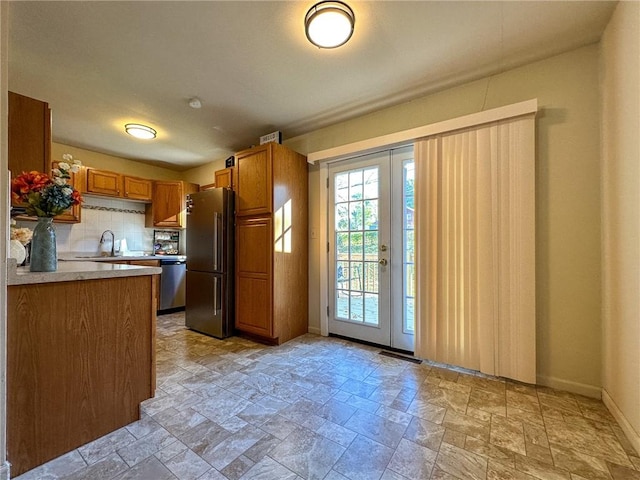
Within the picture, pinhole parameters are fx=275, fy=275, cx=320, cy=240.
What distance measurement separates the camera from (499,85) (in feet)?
7.61

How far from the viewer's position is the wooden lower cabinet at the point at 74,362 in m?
1.31

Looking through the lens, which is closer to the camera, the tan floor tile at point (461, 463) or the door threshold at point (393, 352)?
the tan floor tile at point (461, 463)

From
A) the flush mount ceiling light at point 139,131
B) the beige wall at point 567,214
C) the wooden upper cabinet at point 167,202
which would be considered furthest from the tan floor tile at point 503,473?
the wooden upper cabinet at point 167,202

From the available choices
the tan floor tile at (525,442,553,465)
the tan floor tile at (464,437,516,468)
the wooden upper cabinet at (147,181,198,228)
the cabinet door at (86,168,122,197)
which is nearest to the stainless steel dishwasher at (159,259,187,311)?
the wooden upper cabinet at (147,181,198,228)

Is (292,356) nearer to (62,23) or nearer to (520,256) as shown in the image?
(520,256)

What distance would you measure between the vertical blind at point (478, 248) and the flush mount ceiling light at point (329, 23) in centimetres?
123

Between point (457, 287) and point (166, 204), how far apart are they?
15.6ft

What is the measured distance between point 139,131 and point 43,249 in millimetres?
2490

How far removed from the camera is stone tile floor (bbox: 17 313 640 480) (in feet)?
4.37

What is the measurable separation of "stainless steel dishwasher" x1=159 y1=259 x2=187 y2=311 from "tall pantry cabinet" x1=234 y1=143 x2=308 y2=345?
167 cm

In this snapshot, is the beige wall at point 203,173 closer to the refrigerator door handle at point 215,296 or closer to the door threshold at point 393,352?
the refrigerator door handle at point 215,296

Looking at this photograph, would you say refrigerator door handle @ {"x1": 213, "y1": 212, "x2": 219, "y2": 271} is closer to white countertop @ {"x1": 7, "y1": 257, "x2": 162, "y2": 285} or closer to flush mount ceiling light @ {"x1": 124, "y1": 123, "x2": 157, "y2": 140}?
flush mount ceiling light @ {"x1": 124, "y1": 123, "x2": 157, "y2": 140}

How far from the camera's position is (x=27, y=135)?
2211 mm

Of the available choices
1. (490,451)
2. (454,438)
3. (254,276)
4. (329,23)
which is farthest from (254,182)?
(490,451)
